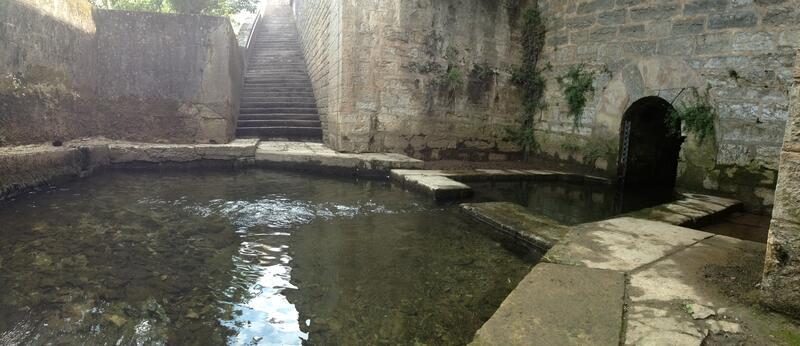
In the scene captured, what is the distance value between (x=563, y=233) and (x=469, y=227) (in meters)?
0.73

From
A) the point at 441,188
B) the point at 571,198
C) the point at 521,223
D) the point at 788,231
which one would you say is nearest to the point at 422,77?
the point at 441,188

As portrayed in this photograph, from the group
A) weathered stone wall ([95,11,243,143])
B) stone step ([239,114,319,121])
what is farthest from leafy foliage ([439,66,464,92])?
weathered stone wall ([95,11,243,143])

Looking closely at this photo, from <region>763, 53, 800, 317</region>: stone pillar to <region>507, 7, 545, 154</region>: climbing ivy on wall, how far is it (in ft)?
19.3

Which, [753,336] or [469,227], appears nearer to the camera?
[753,336]

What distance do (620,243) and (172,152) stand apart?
5.35 m

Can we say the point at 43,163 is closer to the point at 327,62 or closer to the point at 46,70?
the point at 46,70

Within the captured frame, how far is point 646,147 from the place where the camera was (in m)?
6.18

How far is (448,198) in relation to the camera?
4.26 meters

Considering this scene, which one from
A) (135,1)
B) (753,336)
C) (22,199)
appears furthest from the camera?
(135,1)

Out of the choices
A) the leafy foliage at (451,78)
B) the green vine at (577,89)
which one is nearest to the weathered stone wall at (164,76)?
the leafy foliage at (451,78)

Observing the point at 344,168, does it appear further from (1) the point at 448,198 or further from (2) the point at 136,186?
(2) the point at 136,186

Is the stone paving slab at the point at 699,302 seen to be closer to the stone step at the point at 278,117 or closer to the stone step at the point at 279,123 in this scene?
the stone step at the point at 279,123

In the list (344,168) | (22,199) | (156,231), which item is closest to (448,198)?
(344,168)

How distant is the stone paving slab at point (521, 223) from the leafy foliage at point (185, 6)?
11533 millimetres
